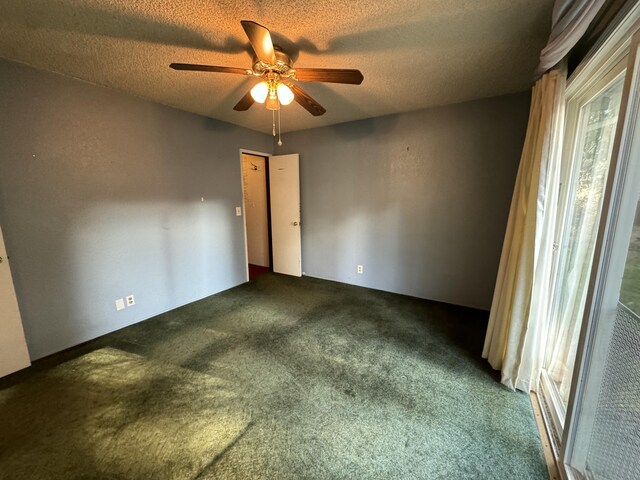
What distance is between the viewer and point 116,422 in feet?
5.16

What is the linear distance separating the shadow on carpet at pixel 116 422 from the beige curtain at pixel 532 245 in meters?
1.89

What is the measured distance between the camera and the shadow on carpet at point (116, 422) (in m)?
1.32

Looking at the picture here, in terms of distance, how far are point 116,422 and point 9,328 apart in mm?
1305

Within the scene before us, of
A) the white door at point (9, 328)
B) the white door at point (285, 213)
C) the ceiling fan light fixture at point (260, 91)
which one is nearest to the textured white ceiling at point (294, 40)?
the ceiling fan light fixture at point (260, 91)

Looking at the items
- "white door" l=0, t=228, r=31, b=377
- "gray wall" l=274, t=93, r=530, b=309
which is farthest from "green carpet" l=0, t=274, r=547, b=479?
"gray wall" l=274, t=93, r=530, b=309

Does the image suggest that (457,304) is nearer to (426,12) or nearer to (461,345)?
(461,345)

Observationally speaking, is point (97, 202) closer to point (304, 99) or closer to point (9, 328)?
point (9, 328)

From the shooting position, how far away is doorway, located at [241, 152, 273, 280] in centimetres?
455

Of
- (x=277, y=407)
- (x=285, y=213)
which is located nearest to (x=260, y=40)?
(x=277, y=407)

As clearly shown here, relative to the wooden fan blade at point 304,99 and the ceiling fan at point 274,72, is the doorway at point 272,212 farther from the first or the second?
the ceiling fan at point 274,72

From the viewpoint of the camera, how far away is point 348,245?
3.86m

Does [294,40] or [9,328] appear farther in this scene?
[9,328]

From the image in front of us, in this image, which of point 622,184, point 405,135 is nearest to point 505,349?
point 622,184

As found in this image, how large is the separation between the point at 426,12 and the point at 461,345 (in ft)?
8.34
